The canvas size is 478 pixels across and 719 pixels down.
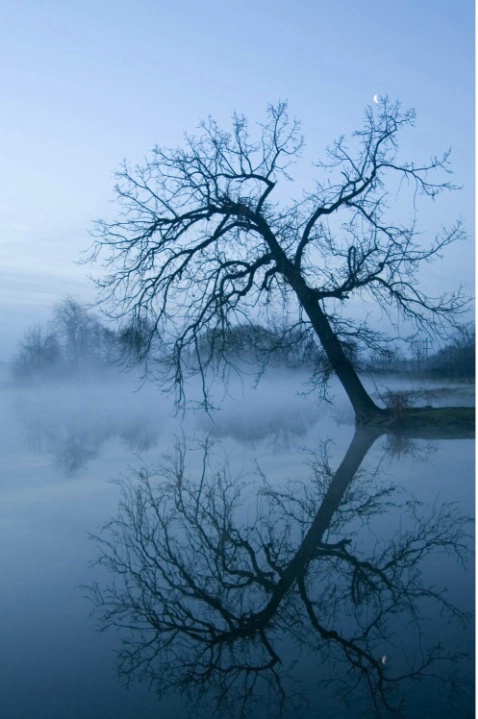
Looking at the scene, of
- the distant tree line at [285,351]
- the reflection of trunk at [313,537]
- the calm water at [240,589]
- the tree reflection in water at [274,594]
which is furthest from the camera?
the distant tree line at [285,351]

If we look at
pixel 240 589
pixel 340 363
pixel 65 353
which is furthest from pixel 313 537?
pixel 65 353

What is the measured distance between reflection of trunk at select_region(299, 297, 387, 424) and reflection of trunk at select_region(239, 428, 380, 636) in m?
4.82

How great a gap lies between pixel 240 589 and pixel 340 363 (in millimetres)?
11859

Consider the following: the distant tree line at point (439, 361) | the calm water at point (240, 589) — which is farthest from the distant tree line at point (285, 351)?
the calm water at point (240, 589)

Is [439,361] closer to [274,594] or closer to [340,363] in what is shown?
[340,363]

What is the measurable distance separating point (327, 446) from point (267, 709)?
930 cm

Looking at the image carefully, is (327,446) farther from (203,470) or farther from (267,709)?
(267,709)

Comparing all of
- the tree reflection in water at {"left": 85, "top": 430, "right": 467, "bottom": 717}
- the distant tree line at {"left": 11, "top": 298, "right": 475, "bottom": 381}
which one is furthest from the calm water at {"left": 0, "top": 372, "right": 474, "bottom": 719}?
the distant tree line at {"left": 11, "top": 298, "right": 475, "bottom": 381}

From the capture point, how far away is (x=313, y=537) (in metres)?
6.29

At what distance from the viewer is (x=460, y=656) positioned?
3854 mm

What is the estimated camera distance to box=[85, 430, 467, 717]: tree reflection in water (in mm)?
3713

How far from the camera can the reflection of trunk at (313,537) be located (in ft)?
14.8

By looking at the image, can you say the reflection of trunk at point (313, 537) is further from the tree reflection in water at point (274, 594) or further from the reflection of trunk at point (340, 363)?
the reflection of trunk at point (340, 363)

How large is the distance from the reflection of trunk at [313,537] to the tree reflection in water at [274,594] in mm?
16
